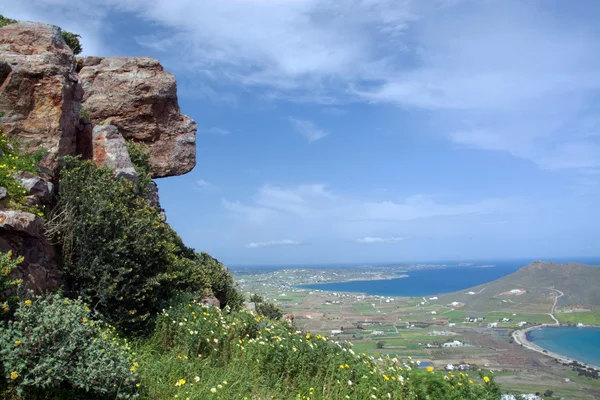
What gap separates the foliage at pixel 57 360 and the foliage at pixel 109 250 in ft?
7.76

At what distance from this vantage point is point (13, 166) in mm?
7609

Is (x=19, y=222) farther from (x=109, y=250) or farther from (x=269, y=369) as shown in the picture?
(x=269, y=369)

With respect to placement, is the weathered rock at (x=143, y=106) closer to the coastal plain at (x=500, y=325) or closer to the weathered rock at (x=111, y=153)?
the weathered rock at (x=111, y=153)

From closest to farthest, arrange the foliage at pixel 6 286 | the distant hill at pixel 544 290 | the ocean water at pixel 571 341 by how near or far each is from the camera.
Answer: the foliage at pixel 6 286
the ocean water at pixel 571 341
the distant hill at pixel 544 290

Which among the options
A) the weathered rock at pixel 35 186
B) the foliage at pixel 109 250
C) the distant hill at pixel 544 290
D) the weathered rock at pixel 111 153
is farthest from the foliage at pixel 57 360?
the distant hill at pixel 544 290

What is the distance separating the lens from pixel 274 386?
6086mm

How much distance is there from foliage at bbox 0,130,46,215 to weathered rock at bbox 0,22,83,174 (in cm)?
28

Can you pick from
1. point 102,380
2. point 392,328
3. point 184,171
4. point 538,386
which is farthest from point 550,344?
point 102,380

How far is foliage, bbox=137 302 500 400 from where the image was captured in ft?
16.6

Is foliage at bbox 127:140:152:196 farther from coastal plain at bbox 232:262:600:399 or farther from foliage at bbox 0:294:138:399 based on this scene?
coastal plain at bbox 232:262:600:399

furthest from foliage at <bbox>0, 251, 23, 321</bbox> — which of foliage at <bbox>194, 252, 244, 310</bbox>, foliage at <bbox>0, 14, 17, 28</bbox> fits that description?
foliage at <bbox>0, 14, 17, 28</bbox>

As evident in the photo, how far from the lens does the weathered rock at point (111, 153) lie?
1034 centimetres

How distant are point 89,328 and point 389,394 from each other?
12.4 ft

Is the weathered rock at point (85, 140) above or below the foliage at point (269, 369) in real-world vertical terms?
above
